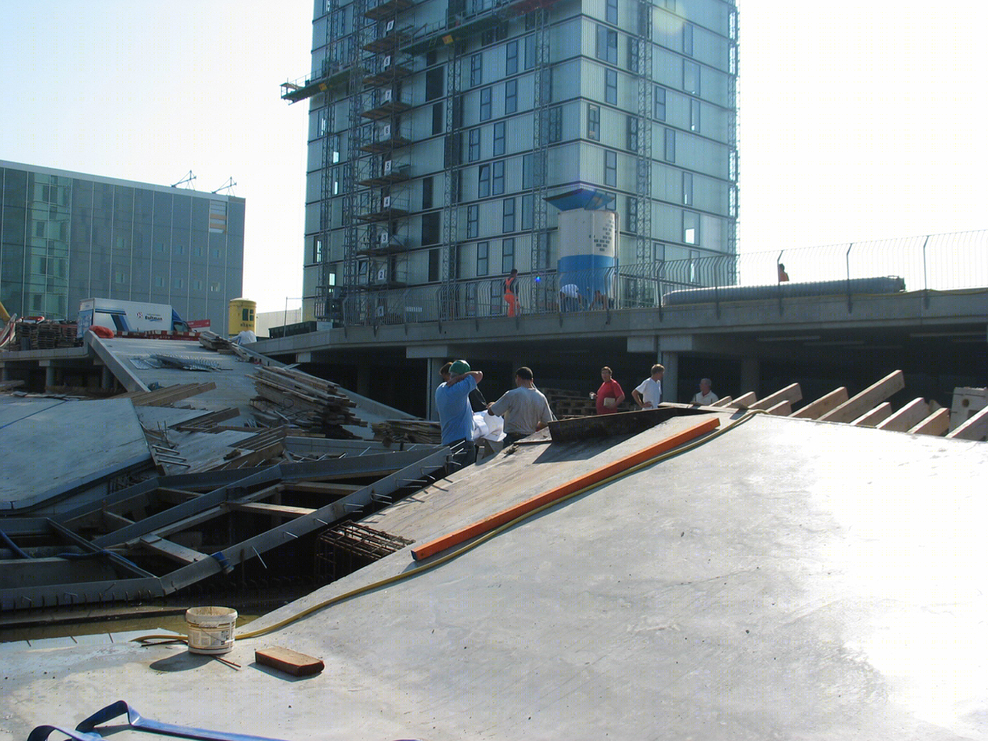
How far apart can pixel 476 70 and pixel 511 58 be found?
A: 2519 millimetres

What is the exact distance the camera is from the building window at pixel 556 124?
3916 centimetres

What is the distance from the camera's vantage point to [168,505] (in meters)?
10.9

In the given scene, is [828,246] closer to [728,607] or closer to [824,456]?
[824,456]

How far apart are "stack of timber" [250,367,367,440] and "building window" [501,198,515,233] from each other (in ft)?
69.4

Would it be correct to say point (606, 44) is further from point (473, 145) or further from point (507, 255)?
point (507, 255)

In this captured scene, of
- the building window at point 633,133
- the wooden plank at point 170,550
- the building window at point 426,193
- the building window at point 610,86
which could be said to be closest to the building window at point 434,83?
the building window at point 426,193

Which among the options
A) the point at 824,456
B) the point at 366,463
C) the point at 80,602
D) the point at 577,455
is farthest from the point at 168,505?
the point at 824,456

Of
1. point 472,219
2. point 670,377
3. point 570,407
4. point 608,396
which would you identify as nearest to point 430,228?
point 472,219

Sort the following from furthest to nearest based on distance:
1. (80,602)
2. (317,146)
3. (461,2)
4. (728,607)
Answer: (317,146), (461,2), (80,602), (728,607)

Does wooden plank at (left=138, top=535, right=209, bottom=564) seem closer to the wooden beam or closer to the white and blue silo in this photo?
the wooden beam

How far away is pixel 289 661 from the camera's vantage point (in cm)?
451

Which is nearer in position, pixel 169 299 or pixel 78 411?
pixel 78 411

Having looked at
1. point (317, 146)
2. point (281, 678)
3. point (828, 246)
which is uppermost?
point (317, 146)

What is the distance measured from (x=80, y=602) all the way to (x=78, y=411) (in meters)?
7.27
